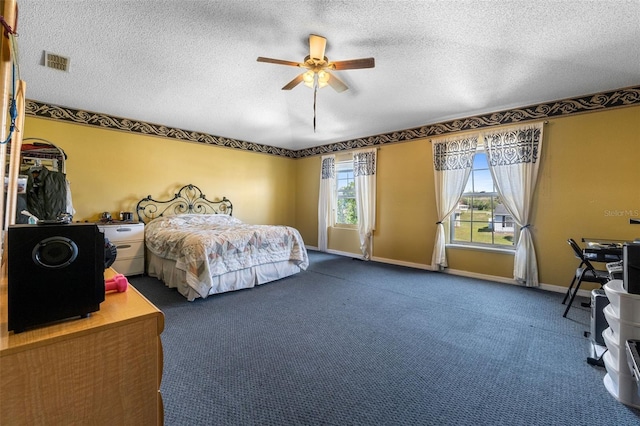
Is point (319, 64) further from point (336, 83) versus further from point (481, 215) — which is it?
point (481, 215)

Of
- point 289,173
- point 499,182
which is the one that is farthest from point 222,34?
point 289,173

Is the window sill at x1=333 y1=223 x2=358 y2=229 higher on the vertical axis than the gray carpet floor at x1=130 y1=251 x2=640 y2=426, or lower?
higher

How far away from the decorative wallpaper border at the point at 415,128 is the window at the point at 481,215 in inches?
20.1

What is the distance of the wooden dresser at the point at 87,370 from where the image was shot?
0.65m

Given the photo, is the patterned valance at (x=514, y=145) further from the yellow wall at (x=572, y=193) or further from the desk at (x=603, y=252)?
the desk at (x=603, y=252)

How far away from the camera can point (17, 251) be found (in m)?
0.72

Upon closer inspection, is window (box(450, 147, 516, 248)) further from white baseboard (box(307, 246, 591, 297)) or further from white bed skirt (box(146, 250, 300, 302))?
white bed skirt (box(146, 250, 300, 302))

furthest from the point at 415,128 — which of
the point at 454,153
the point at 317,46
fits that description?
the point at 317,46

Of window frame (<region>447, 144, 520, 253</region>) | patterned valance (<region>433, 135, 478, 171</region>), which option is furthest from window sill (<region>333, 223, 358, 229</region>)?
patterned valance (<region>433, 135, 478, 171</region>)

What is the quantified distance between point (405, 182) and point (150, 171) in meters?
4.50

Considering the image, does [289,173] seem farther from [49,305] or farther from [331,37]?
[49,305]

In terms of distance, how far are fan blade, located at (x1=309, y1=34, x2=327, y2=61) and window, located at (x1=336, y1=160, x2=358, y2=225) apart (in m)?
3.54

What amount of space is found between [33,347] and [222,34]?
8.32 feet

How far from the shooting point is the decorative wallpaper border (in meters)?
3.24
